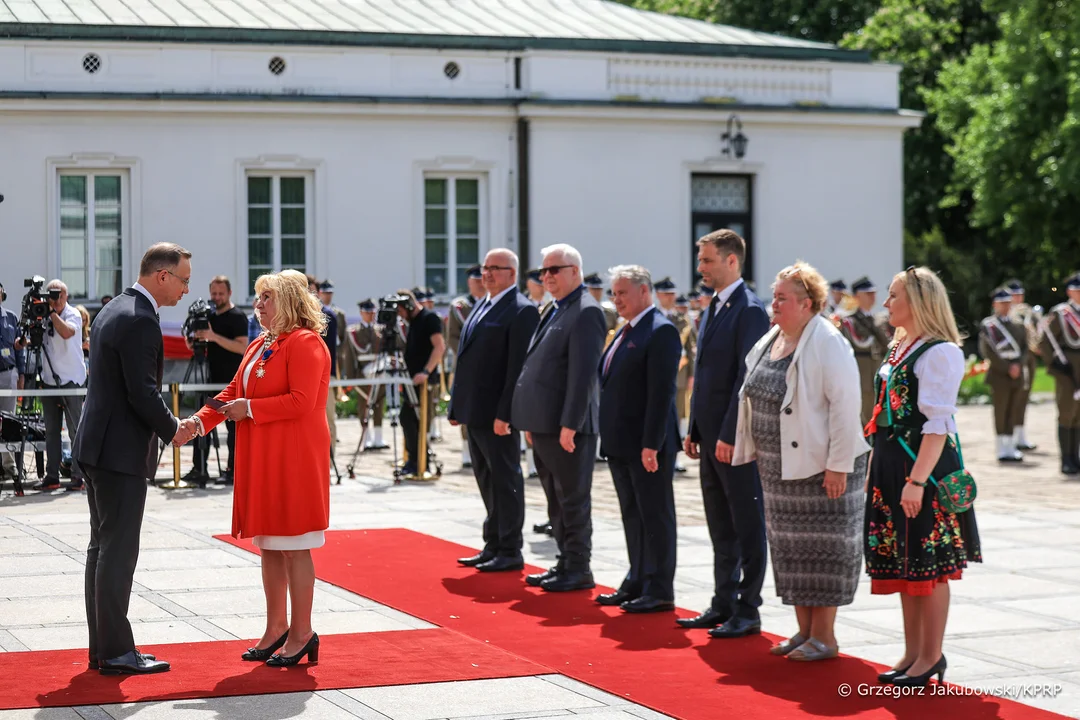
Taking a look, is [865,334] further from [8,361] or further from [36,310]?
[8,361]

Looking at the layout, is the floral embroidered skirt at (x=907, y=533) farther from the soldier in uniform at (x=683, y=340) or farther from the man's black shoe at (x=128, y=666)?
the soldier in uniform at (x=683, y=340)

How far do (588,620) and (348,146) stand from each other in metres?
16.0

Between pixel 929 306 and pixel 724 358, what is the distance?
1479 mm

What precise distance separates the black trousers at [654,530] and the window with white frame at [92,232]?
596 inches

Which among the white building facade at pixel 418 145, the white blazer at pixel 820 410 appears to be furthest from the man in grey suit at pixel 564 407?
the white building facade at pixel 418 145

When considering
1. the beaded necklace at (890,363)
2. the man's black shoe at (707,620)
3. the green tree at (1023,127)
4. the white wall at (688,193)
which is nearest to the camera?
the beaded necklace at (890,363)

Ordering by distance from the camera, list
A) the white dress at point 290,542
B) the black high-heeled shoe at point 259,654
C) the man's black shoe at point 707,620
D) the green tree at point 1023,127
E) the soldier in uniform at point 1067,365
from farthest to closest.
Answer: the green tree at point 1023,127 → the soldier in uniform at point 1067,365 → the man's black shoe at point 707,620 → the black high-heeled shoe at point 259,654 → the white dress at point 290,542

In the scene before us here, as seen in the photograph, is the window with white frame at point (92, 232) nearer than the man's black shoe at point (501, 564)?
No

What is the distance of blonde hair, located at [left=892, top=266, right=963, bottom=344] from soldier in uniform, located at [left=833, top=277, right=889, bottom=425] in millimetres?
11132

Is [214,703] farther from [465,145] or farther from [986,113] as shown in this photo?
[986,113]

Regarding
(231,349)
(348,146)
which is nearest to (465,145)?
(348,146)

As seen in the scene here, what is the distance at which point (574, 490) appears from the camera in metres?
9.83

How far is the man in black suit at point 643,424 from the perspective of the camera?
357 inches

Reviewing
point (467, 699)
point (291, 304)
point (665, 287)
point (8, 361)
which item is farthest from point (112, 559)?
point (665, 287)
